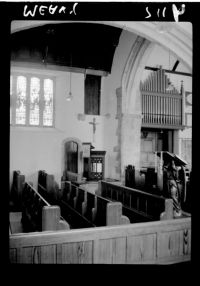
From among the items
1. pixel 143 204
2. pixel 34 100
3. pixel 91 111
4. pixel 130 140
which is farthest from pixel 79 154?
pixel 143 204

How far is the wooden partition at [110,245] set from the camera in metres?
2.72

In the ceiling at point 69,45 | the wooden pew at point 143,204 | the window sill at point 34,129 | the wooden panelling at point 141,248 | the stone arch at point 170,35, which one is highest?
the ceiling at point 69,45

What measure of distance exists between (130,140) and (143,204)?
5.38 metres

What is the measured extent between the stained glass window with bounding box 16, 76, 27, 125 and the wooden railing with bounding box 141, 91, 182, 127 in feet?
14.8

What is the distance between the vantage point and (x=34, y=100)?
9.62m

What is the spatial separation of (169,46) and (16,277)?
14.2ft

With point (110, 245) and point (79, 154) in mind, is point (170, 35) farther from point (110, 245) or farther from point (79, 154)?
point (79, 154)

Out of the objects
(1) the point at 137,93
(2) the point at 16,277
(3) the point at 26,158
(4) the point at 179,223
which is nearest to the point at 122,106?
(1) the point at 137,93

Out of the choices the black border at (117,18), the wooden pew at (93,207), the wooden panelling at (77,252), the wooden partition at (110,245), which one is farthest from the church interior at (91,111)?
the black border at (117,18)

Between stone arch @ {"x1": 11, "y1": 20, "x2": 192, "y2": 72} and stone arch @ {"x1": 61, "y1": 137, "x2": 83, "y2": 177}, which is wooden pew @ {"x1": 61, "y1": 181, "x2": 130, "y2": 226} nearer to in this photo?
stone arch @ {"x1": 11, "y1": 20, "x2": 192, "y2": 72}

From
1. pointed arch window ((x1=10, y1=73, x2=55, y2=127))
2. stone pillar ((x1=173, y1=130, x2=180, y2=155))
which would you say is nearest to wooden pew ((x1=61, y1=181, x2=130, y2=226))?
pointed arch window ((x1=10, y1=73, x2=55, y2=127))

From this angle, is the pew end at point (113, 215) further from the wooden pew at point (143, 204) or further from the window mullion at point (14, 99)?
the window mullion at point (14, 99)
